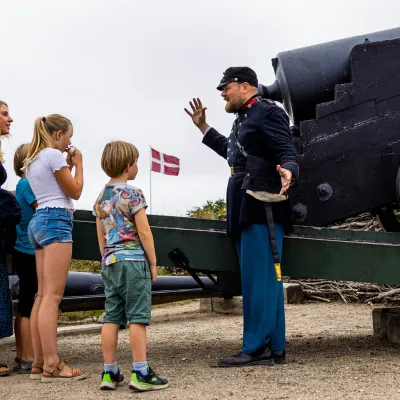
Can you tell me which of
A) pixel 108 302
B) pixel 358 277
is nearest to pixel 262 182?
pixel 358 277

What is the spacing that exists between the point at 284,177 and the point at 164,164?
12817 mm

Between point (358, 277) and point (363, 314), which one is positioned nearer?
point (358, 277)

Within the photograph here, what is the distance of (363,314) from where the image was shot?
8688mm

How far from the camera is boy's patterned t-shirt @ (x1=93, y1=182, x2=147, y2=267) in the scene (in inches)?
168

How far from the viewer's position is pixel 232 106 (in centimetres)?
514

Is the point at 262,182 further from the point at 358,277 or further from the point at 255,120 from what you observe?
the point at 358,277

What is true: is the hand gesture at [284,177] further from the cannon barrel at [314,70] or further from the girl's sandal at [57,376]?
the girl's sandal at [57,376]

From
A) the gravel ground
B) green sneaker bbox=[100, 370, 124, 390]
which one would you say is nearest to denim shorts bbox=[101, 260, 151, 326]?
green sneaker bbox=[100, 370, 124, 390]

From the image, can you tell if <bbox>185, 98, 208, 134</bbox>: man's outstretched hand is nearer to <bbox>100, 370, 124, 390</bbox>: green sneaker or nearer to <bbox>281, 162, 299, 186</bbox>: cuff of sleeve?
<bbox>281, 162, 299, 186</bbox>: cuff of sleeve

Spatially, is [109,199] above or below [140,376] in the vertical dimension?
above

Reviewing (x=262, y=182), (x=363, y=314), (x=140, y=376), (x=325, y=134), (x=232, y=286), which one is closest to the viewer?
(x=140, y=376)

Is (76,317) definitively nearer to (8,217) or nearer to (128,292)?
(8,217)

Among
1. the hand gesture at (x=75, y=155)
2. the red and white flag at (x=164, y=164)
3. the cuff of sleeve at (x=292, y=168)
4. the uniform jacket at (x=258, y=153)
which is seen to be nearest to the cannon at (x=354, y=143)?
the uniform jacket at (x=258, y=153)

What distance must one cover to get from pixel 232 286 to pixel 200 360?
1008 millimetres
